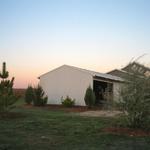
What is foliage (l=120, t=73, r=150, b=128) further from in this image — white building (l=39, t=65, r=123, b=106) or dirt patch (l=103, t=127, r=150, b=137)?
white building (l=39, t=65, r=123, b=106)

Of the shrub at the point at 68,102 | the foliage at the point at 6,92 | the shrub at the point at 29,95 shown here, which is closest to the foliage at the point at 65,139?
the foliage at the point at 6,92

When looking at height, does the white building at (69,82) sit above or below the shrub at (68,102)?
above

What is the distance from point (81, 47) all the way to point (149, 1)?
7.45 metres

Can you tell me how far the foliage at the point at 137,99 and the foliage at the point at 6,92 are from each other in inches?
275

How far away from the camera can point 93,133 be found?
8.61 meters

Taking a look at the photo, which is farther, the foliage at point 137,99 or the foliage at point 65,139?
the foliage at point 137,99

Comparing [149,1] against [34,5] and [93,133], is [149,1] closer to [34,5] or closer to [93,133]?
[34,5]

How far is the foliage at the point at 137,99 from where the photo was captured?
8.91 m

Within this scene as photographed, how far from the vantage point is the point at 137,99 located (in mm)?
8977

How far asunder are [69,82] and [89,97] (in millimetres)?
3073

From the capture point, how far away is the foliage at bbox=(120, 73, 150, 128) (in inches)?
351

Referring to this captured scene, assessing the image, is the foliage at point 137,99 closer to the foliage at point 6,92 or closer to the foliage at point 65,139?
the foliage at point 65,139

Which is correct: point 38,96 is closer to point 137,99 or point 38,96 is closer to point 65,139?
point 137,99

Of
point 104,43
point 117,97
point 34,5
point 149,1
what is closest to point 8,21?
point 34,5
